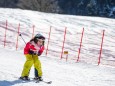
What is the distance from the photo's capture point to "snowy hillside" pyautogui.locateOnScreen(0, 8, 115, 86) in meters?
14.0

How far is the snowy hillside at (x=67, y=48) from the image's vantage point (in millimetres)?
14031

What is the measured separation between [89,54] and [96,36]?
320 inches

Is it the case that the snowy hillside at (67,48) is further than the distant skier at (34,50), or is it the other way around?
the snowy hillside at (67,48)

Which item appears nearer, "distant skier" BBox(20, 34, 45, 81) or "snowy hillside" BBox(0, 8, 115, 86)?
"distant skier" BBox(20, 34, 45, 81)

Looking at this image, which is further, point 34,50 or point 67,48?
point 67,48

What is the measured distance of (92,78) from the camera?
48.0 feet

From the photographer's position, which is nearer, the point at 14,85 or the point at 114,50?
the point at 14,85

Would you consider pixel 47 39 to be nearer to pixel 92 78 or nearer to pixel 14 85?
pixel 92 78

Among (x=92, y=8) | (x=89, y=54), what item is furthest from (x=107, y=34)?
(x=92, y=8)

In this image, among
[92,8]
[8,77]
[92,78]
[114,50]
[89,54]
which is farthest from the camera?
[92,8]

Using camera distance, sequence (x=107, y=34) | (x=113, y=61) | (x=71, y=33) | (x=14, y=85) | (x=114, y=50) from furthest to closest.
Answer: (x=107, y=34), (x=71, y=33), (x=114, y=50), (x=113, y=61), (x=14, y=85)

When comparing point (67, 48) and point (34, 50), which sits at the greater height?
point (34, 50)

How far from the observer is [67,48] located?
102 feet

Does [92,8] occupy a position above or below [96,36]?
above
